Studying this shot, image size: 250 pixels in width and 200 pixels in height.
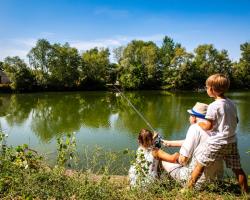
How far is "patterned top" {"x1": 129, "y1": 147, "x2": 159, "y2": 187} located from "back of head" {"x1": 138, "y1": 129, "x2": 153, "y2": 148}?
0.07 meters

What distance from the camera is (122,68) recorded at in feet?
182

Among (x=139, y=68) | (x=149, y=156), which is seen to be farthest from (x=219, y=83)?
(x=139, y=68)

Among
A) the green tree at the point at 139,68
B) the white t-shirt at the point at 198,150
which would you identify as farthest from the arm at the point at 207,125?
the green tree at the point at 139,68

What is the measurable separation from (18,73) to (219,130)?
44822 millimetres

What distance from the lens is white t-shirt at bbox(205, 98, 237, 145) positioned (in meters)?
3.50

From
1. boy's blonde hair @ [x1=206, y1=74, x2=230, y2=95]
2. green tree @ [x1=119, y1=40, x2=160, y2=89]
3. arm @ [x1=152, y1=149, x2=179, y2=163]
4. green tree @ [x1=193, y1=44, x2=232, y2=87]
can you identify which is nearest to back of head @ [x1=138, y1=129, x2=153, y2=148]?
arm @ [x1=152, y1=149, x2=179, y2=163]

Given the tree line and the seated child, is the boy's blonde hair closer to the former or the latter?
the seated child

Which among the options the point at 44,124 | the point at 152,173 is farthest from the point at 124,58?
the point at 152,173

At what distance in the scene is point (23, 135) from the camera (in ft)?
46.1

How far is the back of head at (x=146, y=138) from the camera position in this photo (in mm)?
3951

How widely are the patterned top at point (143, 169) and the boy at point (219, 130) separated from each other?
504 mm

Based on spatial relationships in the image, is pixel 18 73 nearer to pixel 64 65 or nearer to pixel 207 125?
pixel 64 65

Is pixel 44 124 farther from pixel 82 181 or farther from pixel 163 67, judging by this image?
pixel 163 67

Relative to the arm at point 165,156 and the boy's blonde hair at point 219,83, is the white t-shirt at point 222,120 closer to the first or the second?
the boy's blonde hair at point 219,83
